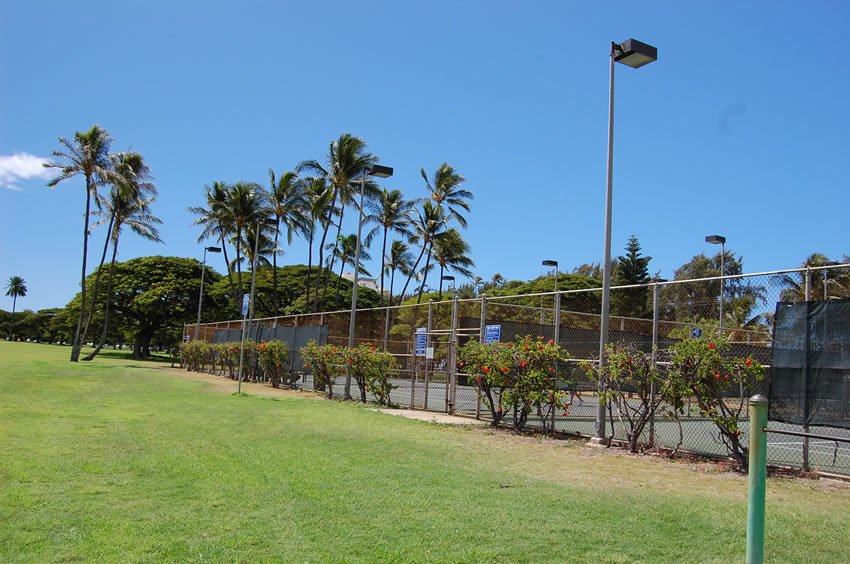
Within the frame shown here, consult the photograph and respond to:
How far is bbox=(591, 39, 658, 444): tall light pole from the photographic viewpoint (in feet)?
33.5

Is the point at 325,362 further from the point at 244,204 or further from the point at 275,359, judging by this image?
the point at 244,204

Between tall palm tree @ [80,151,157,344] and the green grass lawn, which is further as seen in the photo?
tall palm tree @ [80,151,157,344]

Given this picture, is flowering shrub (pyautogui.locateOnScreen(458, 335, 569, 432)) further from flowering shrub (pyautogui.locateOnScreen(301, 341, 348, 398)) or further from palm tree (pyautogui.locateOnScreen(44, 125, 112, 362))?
palm tree (pyautogui.locateOnScreen(44, 125, 112, 362))

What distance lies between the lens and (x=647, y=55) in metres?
10.2

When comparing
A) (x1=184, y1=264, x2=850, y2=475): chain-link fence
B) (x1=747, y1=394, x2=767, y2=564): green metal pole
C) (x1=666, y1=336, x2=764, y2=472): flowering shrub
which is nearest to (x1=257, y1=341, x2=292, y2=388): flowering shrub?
(x1=184, y1=264, x2=850, y2=475): chain-link fence

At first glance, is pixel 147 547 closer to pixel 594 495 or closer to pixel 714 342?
pixel 594 495

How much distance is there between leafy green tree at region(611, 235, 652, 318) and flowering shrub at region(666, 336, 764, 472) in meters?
38.6

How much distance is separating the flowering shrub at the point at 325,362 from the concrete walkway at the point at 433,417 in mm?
3214

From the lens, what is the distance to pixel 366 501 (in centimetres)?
585

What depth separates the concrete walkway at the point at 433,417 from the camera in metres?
13.2

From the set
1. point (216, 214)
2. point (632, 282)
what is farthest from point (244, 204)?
point (632, 282)

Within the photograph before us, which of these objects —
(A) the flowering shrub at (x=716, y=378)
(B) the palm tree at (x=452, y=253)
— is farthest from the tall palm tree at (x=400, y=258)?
(A) the flowering shrub at (x=716, y=378)

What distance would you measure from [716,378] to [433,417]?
6855 millimetres

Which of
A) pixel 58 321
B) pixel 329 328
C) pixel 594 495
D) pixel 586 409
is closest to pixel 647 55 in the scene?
pixel 594 495
